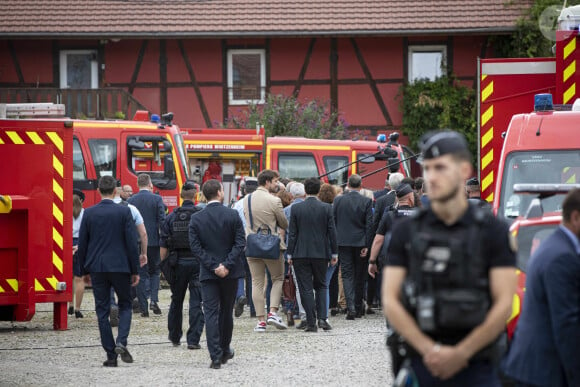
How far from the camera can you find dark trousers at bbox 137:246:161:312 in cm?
1614

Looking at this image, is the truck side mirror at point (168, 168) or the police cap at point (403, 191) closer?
the police cap at point (403, 191)

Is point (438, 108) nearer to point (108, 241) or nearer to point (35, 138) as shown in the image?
point (35, 138)

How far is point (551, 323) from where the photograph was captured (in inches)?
217

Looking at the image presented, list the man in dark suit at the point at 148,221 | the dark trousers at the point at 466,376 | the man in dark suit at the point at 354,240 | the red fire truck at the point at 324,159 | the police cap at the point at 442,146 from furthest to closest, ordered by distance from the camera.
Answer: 1. the red fire truck at the point at 324,159
2. the man in dark suit at the point at 148,221
3. the man in dark suit at the point at 354,240
4. the police cap at the point at 442,146
5. the dark trousers at the point at 466,376

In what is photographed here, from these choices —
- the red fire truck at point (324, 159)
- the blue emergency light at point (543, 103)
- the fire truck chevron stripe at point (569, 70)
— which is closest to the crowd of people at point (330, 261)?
the blue emergency light at point (543, 103)

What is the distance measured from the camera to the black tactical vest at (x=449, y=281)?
468 centimetres

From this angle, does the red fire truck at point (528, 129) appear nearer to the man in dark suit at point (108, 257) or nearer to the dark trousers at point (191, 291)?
the dark trousers at point (191, 291)

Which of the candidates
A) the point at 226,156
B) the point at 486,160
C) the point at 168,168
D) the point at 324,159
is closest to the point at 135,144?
the point at 168,168

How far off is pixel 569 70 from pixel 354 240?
3875mm

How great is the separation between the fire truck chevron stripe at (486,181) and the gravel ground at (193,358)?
2.11 metres

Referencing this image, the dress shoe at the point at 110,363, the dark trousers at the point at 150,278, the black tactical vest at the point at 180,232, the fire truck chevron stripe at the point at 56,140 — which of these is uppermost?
the fire truck chevron stripe at the point at 56,140

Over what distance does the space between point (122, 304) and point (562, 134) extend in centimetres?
466

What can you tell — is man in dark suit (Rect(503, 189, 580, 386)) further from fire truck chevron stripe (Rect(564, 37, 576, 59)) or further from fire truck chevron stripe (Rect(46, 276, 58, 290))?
fire truck chevron stripe (Rect(46, 276, 58, 290))

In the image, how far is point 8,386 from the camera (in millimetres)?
9930
